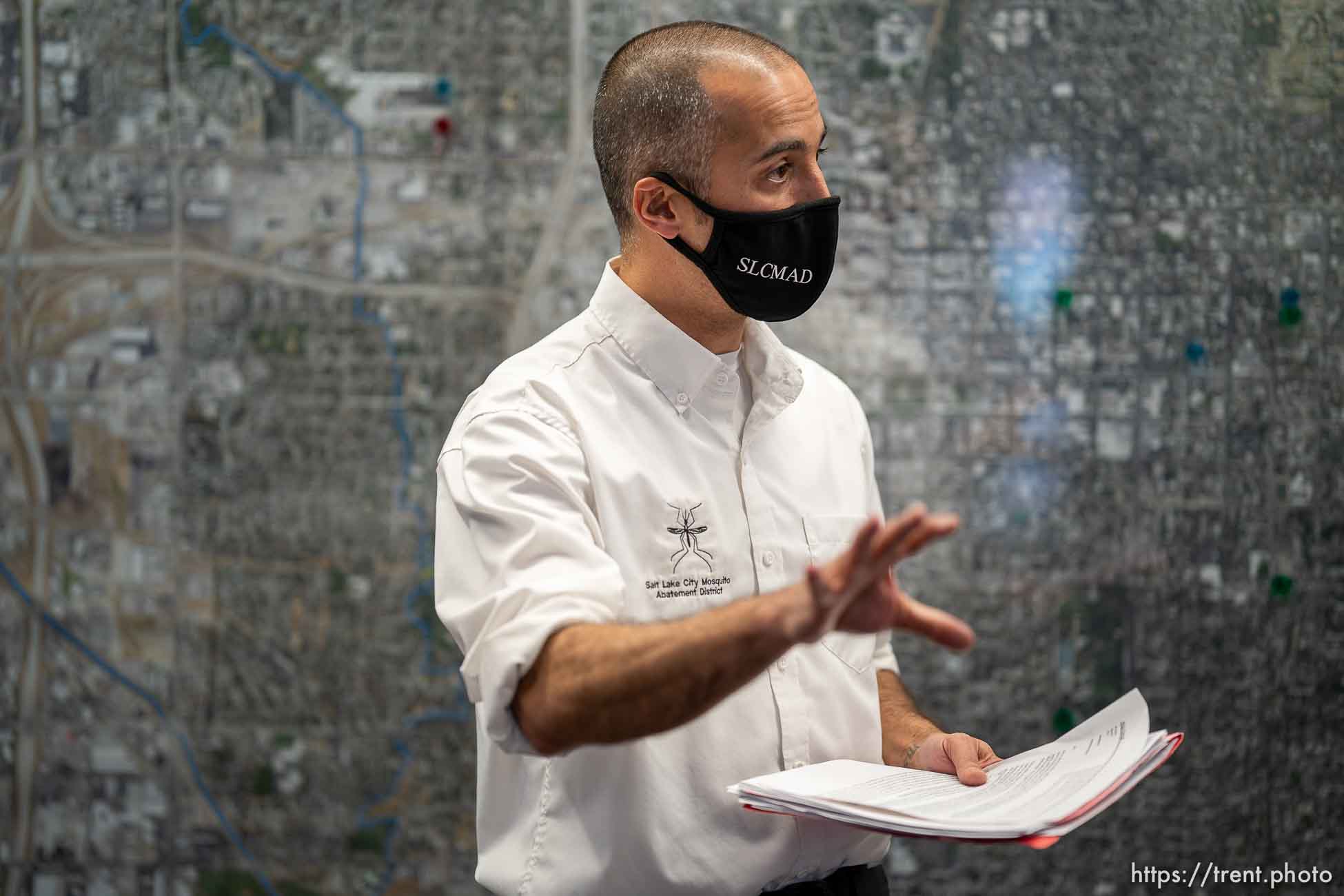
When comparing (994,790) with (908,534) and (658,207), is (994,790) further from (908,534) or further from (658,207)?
(658,207)

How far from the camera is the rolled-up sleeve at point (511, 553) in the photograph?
1056 millimetres

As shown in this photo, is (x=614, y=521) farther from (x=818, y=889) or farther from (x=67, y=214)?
(x=67, y=214)

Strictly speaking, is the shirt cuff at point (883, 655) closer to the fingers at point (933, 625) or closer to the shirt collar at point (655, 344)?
the shirt collar at point (655, 344)

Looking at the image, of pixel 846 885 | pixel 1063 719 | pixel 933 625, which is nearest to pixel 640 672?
pixel 933 625

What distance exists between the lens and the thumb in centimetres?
129

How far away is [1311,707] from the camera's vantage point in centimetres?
237

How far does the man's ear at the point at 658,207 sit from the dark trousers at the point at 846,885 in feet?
2.59

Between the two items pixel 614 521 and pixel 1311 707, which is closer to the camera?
pixel 614 521

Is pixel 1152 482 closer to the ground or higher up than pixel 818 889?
higher up

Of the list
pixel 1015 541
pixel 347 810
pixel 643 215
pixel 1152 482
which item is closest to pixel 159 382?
pixel 347 810

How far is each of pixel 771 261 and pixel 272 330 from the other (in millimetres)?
1361

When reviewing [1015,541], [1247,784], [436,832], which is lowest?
[436,832]

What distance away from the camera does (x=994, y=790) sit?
1.21 m

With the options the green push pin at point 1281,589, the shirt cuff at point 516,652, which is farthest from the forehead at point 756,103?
the green push pin at point 1281,589
